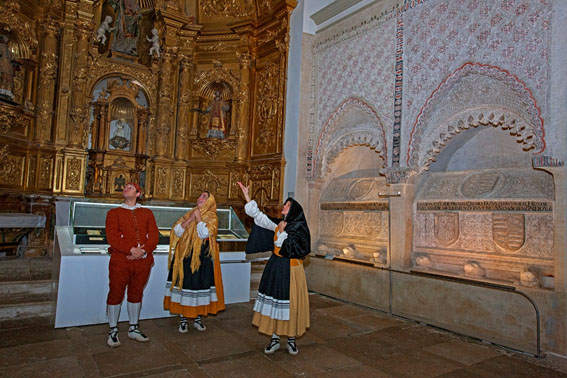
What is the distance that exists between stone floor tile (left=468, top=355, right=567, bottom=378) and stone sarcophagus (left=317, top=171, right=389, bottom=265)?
8.37 ft

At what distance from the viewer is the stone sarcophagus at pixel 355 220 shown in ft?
23.1

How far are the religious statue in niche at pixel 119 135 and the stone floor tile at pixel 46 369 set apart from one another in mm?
6757

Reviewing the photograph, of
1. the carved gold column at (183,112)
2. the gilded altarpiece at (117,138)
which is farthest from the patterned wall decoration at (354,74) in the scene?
the gilded altarpiece at (117,138)

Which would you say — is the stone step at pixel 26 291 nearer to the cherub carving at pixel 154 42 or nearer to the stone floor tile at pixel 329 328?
the stone floor tile at pixel 329 328

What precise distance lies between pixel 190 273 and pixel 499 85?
184 inches

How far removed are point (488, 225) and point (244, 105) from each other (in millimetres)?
6527

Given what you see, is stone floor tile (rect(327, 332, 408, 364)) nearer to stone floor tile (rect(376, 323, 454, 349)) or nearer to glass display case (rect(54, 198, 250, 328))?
stone floor tile (rect(376, 323, 454, 349))

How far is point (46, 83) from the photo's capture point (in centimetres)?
857

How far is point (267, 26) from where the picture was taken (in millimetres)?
9789

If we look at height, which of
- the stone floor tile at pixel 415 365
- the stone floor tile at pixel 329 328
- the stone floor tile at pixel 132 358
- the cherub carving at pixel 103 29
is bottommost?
the stone floor tile at pixel 329 328

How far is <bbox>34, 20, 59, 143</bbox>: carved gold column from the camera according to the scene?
852 cm

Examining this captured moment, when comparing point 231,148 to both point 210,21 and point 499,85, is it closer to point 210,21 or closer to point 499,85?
point 210,21

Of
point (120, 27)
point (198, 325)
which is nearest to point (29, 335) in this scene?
point (198, 325)

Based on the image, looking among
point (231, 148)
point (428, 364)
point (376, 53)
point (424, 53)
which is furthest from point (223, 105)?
point (428, 364)
